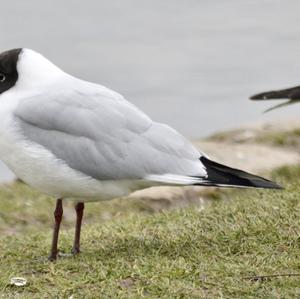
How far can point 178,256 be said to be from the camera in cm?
559

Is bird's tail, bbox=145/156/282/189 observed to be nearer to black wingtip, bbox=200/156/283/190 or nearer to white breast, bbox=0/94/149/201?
black wingtip, bbox=200/156/283/190

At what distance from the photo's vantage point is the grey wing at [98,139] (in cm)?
553

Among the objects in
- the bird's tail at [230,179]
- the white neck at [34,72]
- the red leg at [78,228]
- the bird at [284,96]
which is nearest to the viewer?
the bird at [284,96]

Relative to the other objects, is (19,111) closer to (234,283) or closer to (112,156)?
(112,156)

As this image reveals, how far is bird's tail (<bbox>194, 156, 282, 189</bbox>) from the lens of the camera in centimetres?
550

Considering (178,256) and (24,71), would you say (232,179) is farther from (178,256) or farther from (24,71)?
(24,71)

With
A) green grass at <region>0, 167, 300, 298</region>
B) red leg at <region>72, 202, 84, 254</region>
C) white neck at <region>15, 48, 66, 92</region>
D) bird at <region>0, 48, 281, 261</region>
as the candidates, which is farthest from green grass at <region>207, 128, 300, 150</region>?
white neck at <region>15, 48, 66, 92</region>

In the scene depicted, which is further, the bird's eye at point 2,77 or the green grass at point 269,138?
the green grass at point 269,138

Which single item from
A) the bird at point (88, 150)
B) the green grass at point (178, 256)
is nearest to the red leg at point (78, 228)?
the green grass at point (178, 256)

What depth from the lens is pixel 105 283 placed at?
5.19m

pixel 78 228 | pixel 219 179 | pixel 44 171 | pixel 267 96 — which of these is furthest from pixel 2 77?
pixel 267 96

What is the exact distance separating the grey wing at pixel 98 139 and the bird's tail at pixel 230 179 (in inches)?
2.9

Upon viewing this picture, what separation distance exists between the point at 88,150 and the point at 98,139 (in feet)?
0.29

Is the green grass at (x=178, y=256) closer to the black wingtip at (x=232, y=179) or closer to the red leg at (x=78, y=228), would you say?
the red leg at (x=78, y=228)
